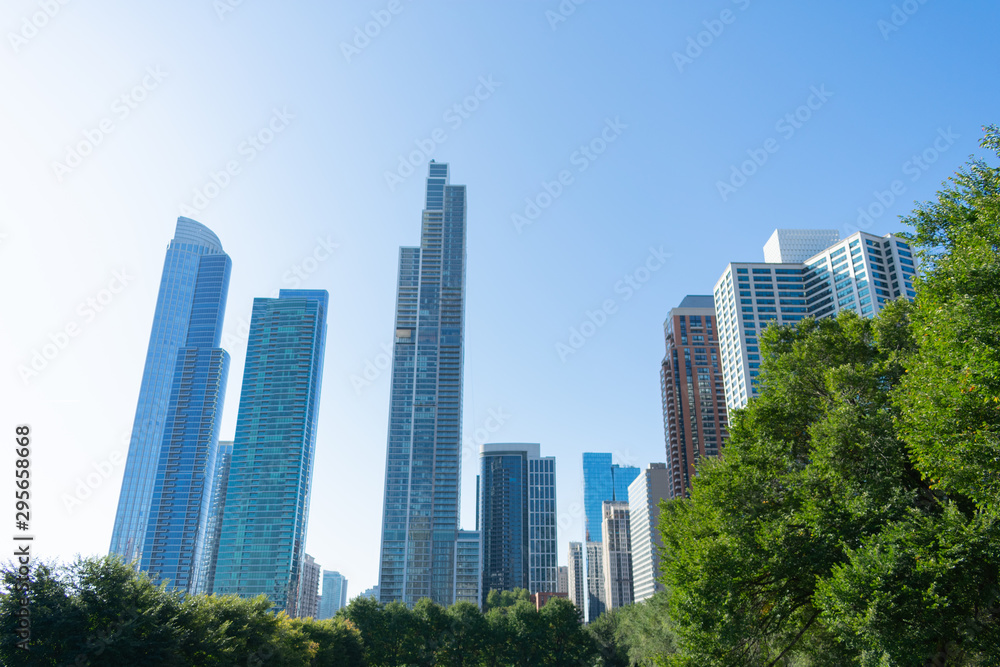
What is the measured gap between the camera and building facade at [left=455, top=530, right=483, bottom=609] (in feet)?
562

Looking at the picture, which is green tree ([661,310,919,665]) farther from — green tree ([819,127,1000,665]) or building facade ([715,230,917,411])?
building facade ([715,230,917,411])

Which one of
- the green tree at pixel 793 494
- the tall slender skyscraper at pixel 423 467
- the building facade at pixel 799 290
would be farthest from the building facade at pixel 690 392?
the green tree at pixel 793 494

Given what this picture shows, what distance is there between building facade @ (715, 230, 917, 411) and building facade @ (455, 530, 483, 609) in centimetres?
8108

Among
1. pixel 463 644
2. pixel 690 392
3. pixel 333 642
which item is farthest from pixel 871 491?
pixel 690 392

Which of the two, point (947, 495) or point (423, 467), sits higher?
point (423, 467)

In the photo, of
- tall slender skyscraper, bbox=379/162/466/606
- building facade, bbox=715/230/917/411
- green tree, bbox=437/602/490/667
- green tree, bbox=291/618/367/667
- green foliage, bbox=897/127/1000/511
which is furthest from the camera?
tall slender skyscraper, bbox=379/162/466/606

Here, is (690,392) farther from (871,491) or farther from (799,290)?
(871,491)

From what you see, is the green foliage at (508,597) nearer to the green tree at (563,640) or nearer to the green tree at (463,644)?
the green tree at (563,640)

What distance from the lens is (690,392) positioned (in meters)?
185

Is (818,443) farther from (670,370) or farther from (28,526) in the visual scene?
(670,370)

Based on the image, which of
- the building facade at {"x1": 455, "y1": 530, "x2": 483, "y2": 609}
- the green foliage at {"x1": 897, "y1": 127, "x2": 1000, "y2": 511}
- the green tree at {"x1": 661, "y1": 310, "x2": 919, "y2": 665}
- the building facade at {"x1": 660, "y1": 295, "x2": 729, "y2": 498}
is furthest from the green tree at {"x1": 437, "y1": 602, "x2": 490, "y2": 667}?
the building facade at {"x1": 660, "y1": 295, "x2": 729, "y2": 498}

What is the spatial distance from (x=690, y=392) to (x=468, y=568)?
8229cm

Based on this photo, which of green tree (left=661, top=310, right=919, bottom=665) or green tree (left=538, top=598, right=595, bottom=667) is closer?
green tree (left=661, top=310, right=919, bottom=665)

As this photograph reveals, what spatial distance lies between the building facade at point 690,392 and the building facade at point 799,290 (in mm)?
19037
